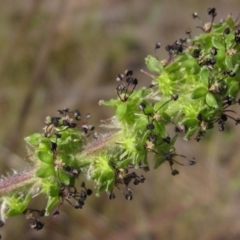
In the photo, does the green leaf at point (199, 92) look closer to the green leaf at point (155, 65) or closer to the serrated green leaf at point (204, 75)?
the serrated green leaf at point (204, 75)

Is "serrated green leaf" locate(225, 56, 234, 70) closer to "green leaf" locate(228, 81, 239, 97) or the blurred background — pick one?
"green leaf" locate(228, 81, 239, 97)


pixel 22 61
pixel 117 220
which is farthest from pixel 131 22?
pixel 117 220

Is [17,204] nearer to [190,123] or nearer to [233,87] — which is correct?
[190,123]

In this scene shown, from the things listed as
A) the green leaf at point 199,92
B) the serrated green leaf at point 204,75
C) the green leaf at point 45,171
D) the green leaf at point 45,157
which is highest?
the serrated green leaf at point 204,75

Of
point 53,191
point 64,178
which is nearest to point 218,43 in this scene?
point 64,178

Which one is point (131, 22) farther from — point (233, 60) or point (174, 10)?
point (233, 60)

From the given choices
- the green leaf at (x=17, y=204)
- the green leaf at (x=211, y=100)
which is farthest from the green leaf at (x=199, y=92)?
the green leaf at (x=17, y=204)

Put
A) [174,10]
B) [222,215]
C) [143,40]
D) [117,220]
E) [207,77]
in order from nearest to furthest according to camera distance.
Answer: [207,77], [222,215], [117,220], [143,40], [174,10]
